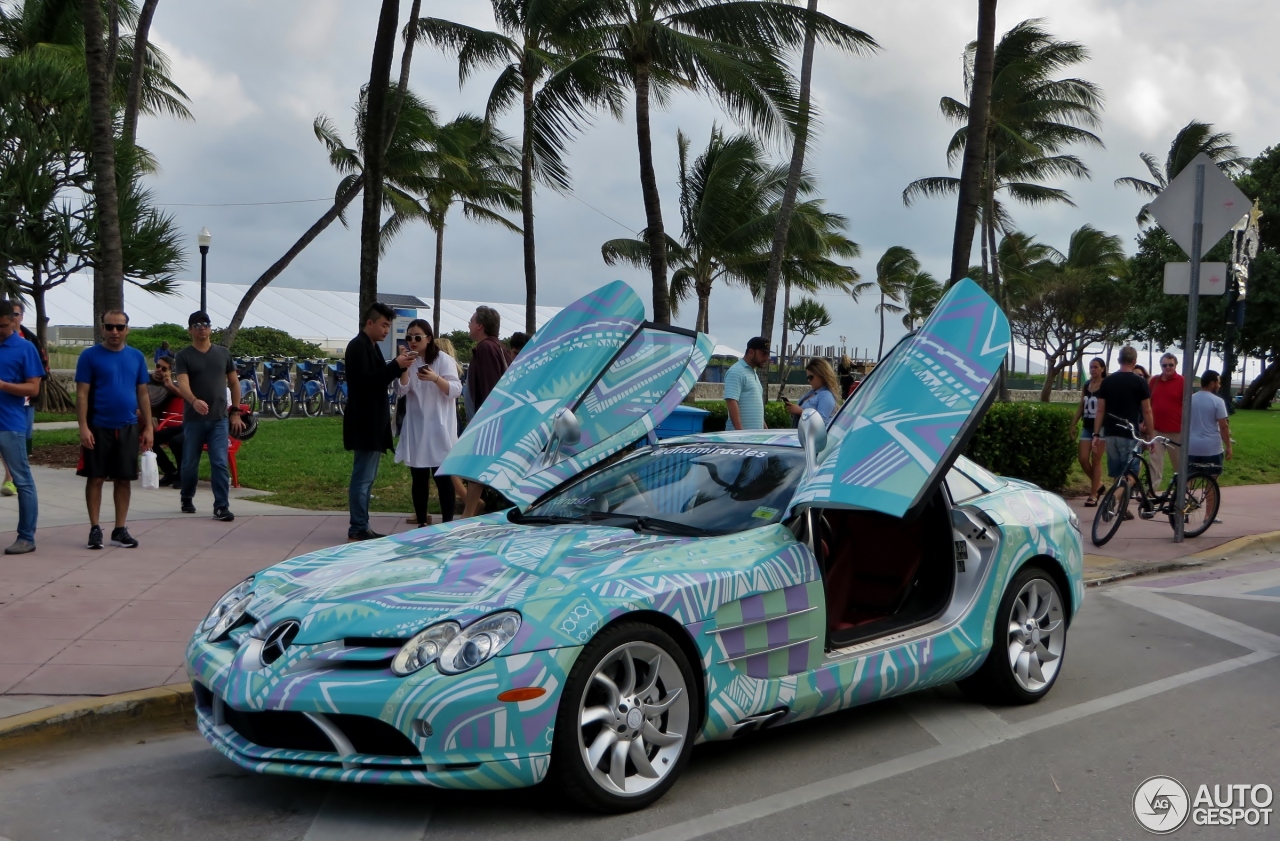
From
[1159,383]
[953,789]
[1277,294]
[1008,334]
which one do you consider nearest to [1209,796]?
[953,789]

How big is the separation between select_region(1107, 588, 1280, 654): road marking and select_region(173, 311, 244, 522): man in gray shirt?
291 inches

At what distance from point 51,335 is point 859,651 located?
46610 millimetres

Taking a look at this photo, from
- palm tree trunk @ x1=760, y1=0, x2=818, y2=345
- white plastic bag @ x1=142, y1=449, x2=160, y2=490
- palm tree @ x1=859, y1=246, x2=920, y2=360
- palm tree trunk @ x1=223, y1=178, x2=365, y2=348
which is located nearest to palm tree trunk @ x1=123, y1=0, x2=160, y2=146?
palm tree trunk @ x1=223, y1=178, x2=365, y2=348

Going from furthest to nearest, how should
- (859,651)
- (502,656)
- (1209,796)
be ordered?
1. (859,651)
2. (1209,796)
3. (502,656)

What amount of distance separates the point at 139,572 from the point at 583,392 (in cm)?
Answer: 386

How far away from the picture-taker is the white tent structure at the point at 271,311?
45.4m

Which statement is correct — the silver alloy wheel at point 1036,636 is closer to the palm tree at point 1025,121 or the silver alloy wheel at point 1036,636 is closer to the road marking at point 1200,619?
the road marking at point 1200,619

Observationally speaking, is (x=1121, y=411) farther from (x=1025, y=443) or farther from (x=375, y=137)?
(x=375, y=137)

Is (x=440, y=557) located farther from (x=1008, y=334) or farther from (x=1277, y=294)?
(x=1277, y=294)

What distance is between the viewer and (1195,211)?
1126 cm

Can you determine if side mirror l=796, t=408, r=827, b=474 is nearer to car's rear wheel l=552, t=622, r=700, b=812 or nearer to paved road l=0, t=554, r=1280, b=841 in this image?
car's rear wheel l=552, t=622, r=700, b=812

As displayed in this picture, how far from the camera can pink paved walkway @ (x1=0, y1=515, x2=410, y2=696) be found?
577cm

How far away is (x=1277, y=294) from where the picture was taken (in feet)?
148

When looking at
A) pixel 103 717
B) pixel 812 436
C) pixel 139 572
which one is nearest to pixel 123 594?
pixel 139 572
